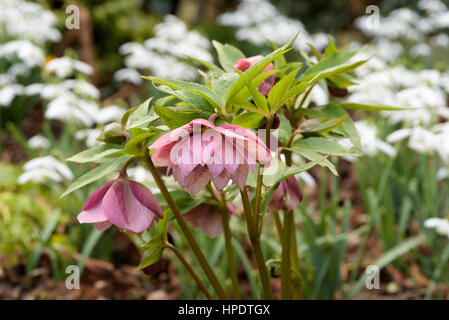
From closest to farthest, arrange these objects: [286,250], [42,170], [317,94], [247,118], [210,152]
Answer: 1. [210,152]
2. [247,118]
3. [286,250]
4. [317,94]
5. [42,170]

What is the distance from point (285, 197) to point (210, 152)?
0.76 feet

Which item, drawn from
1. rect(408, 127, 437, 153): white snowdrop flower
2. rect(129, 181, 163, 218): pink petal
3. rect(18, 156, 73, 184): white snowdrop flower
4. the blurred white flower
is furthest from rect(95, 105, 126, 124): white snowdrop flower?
rect(129, 181, 163, 218): pink petal

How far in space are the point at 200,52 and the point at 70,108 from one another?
3.66 feet

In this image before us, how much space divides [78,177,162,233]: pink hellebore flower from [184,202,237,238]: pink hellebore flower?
0.15m

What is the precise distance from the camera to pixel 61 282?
4.42ft

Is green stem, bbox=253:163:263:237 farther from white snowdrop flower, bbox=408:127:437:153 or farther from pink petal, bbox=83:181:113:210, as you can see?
white snowdrop flower, bbox=408:127:437:153

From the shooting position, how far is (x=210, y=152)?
0.53m

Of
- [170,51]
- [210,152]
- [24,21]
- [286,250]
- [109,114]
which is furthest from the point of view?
[170,51]

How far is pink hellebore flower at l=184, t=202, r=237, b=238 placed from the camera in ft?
2.64

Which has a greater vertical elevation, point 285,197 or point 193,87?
point 193,87

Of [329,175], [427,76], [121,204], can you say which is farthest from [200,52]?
[121,204]

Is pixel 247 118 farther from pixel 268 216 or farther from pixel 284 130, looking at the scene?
pixel 268 216

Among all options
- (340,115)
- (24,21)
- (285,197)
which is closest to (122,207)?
(285,197)

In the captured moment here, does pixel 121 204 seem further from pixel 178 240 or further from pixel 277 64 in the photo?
pixel 178 240
